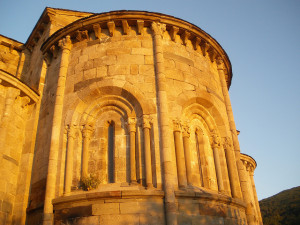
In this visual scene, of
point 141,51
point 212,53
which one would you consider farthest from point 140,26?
point 212,53

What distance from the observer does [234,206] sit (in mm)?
9805

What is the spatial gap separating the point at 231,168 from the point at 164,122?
133 inches

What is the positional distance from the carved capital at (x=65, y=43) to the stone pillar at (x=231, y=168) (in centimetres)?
712

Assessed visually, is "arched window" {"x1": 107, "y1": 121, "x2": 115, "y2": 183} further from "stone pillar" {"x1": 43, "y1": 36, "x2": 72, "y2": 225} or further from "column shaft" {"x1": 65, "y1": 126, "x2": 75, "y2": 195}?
"stone pillar" {"x1": 43, "y1": 36, "x2": 72, "y2": 225}

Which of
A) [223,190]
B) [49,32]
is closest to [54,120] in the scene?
[49,32]

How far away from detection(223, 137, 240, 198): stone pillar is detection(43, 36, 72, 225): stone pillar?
19.7 ft

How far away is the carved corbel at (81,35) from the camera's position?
460 inches

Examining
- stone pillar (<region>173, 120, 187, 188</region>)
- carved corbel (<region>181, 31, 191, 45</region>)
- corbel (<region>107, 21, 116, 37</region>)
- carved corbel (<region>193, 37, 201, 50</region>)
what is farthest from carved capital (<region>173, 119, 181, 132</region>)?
corbel (<region>107, 21, 116, 37</region>)

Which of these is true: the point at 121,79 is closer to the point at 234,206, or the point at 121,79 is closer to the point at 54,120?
the point at 54,120

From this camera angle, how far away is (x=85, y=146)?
989 cm

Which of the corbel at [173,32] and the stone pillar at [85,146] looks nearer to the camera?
the stone pillar at [85,146]

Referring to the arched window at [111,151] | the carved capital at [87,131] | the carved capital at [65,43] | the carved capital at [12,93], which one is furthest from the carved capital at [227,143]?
the carved capital at [12,93]

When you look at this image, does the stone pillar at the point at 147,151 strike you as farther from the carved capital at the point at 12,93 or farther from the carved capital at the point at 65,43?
the carved capital at the point at 12,93

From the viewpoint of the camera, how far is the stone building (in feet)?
28.1
